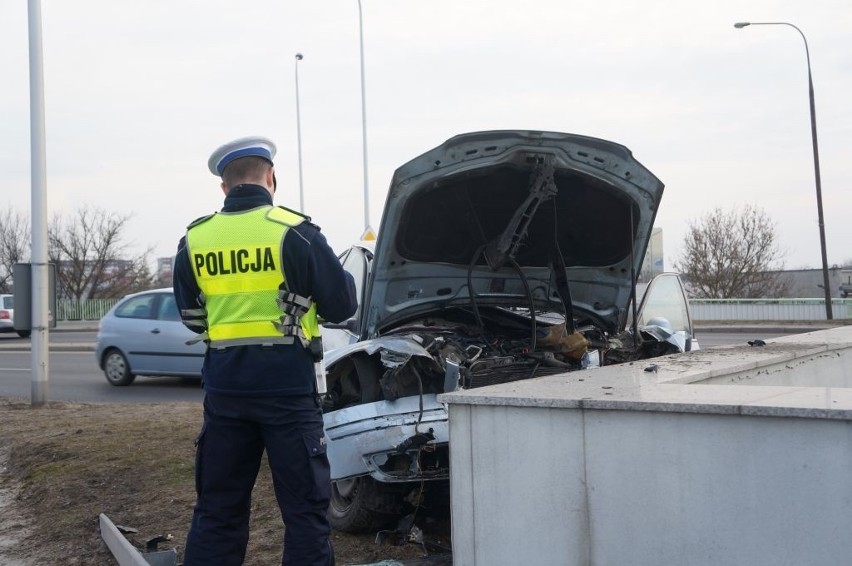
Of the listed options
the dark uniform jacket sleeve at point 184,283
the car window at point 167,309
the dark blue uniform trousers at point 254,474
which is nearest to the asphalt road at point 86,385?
the car window at point 167,309

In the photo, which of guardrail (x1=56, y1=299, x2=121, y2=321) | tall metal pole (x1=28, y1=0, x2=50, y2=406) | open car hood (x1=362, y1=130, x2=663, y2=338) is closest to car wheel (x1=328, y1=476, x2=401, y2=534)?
open car hood (x1=362, y1=130, x2=663, y2=338)

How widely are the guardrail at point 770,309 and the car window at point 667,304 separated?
23.6m

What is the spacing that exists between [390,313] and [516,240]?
2.95 ft

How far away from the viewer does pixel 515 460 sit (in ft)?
9.56

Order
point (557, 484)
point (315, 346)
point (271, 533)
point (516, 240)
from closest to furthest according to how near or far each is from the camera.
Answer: point (557, 484), point (315, 346), point (271, 533), point (516, 240)

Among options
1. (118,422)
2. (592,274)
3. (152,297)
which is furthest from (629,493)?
(152,297)

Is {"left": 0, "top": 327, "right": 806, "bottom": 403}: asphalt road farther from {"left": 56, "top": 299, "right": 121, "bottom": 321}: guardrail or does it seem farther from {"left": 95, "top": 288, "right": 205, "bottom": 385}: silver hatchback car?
{"left": 56, "top": 299, "right": 121, "bottom": 321}: guardrail

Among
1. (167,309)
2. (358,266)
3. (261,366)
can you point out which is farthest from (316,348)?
(167,309)

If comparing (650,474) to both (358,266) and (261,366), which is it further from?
(358,266)

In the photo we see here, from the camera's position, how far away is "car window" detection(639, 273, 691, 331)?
619cm

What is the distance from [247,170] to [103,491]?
3.40m

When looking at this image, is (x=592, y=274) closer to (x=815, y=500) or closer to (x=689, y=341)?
(x=689, y=341)

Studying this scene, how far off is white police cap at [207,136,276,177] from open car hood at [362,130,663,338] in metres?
1.33

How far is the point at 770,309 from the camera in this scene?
29.3 m
